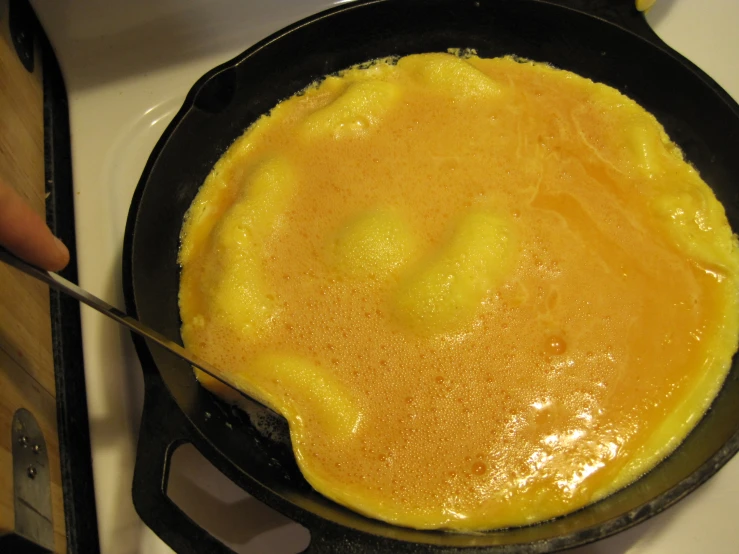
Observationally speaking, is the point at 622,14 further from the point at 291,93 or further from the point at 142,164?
the point at 142,164

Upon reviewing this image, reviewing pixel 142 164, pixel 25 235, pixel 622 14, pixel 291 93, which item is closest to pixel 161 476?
pixel 25 235

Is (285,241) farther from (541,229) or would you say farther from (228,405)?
(541,229)

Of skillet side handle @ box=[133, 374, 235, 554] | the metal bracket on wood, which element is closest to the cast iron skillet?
skillet side handle @ box=[133, 374, 235, 554]

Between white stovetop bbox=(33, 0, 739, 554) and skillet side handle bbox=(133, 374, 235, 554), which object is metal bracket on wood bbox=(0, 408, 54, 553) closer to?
white stovetop bbox=(33, 0, 739, 554)

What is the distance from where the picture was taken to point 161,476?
2.53ft

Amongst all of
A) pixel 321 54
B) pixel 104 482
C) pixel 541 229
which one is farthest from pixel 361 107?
pixel 104 482

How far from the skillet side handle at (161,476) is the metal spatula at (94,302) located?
0.06 metres

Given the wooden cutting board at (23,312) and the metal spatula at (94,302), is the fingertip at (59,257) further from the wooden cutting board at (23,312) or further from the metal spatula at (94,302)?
the wooden cutting board at (23,312)

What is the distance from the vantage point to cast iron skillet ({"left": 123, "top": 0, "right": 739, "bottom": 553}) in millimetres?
745

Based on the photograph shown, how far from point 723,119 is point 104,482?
117 centimetres

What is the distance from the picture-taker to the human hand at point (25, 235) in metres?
0.58

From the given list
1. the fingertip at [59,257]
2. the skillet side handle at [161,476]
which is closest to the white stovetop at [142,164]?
the skillet side handle at [161,476]

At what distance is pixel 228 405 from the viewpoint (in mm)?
947

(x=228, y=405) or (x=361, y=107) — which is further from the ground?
(x=361, y=107)
